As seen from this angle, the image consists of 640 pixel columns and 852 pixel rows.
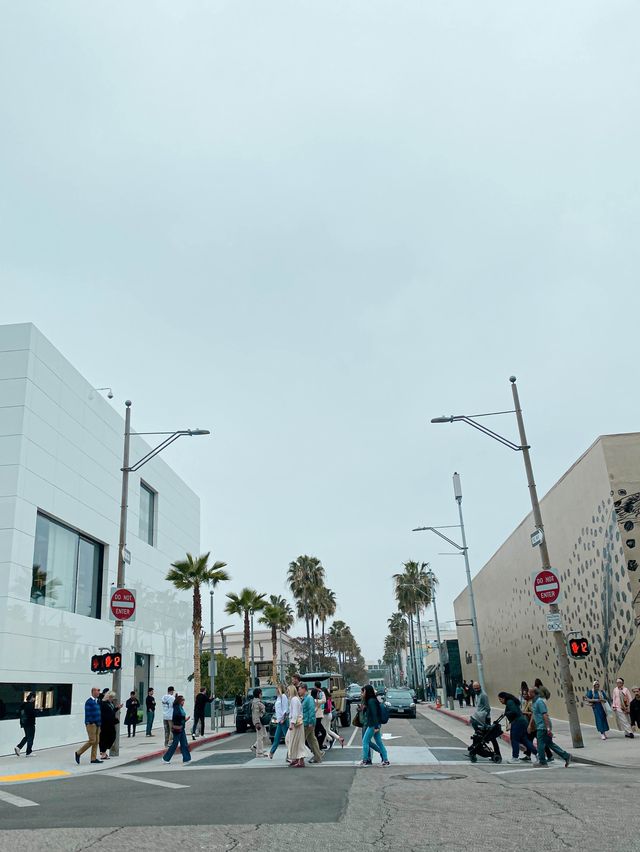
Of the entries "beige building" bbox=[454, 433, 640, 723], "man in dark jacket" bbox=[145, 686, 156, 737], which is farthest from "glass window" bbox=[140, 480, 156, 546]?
"beige building" bbox=[454, 433, 640, 723]

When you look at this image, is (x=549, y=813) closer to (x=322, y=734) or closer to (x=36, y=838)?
(x=36, y=838)

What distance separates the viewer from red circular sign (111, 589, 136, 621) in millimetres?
19859

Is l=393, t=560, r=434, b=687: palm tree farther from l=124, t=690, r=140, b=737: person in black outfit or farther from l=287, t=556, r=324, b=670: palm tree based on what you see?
l=124, t=690, r=140, b=737: person in black outfit

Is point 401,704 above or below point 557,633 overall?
below

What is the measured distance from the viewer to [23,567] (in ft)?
74.4

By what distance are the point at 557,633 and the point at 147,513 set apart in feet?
78.5

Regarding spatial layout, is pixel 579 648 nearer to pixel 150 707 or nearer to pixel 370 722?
pixel 370 722

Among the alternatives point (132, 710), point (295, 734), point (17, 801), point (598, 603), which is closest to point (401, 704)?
point (132, 710)

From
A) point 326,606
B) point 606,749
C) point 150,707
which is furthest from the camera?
point 326,606

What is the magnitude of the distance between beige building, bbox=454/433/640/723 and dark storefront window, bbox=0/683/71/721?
15098 mm

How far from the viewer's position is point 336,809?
944 centimetres

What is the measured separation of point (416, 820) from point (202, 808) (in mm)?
2985

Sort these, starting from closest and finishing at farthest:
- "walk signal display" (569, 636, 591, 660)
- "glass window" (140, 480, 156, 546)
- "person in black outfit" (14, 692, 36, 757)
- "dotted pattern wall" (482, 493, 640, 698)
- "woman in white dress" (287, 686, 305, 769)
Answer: "woman in white dress" (287, 686, 305, 769) → "walk signal display" (569, 636, 591, 660) → "person in black outfit" (14, 692, 36, 757) → "dotted pattern wall" (482, 493, 640, 698) → "glass window" (140, 480, 156, 546)

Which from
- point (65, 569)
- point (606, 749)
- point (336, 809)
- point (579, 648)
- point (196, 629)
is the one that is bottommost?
point (606, 749)
